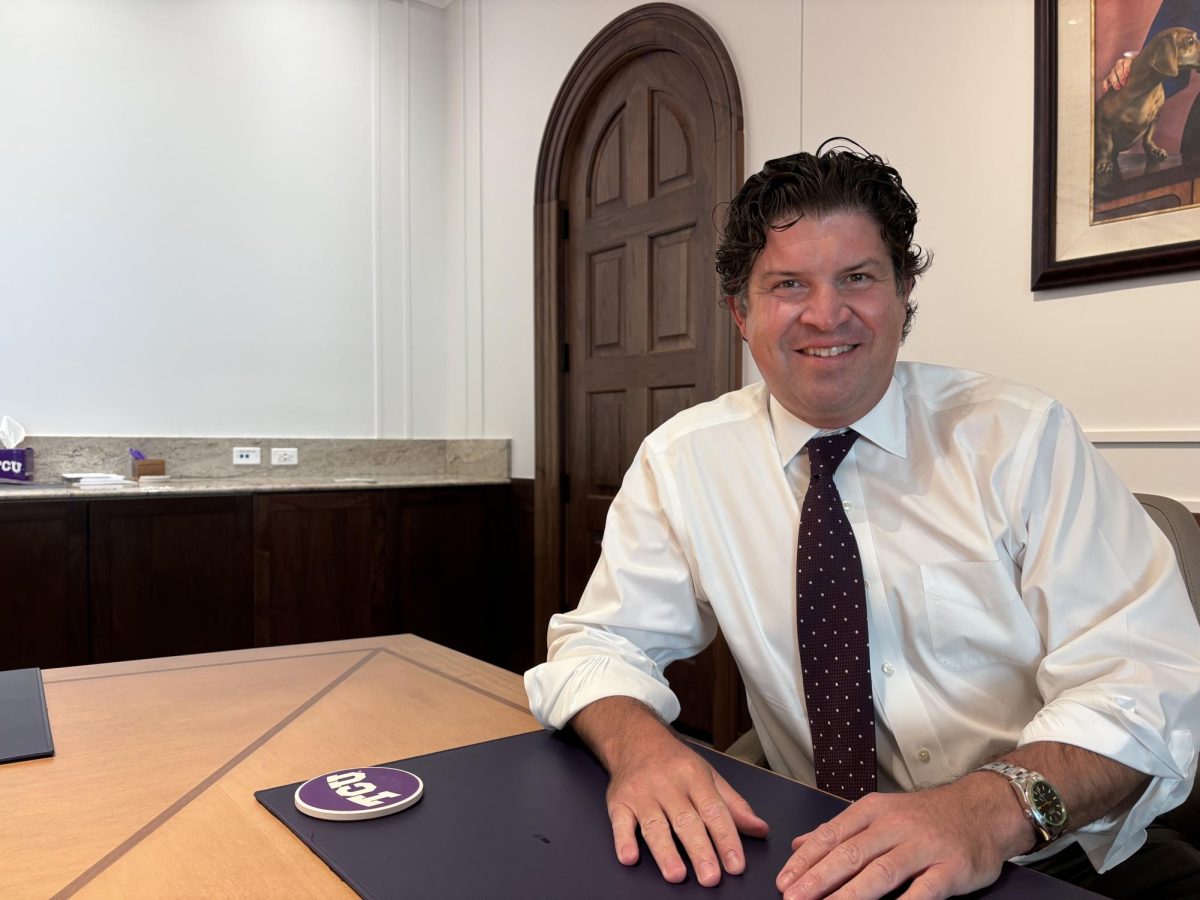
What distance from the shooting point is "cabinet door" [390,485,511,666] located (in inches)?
148

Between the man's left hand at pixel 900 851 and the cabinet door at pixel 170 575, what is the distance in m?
2.97

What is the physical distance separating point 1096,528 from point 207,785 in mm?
1049

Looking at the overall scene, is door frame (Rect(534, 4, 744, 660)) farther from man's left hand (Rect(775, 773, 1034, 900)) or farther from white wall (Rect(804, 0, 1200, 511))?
man's left hand (Rect(775, 773, 1034, 900))

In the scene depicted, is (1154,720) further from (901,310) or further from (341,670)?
(341,670)

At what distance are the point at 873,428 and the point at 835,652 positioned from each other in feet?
1.08

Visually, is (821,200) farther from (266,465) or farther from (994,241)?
(266,465)

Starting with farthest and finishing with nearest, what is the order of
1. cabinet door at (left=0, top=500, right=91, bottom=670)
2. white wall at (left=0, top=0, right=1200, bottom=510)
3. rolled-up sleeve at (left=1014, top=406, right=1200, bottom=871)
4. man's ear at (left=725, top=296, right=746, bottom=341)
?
cabinet door at (left=0, top=500, right=91, bottom=670)
white wall at (left=0, top=0, right=1200, bottom=510)
man's ear at (left=725, top=296, right=746, bottom=341)
rolled-up sleeve at (left=1014, top=406, right=1200, bottom=871)

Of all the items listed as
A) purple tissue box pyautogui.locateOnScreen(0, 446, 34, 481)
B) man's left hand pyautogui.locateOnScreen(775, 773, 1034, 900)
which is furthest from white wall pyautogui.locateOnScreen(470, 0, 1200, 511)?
purple tissue box pyautogui.locateOnScreen(0, 446, 34, 481)

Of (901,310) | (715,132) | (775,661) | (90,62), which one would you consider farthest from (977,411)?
(90,62)

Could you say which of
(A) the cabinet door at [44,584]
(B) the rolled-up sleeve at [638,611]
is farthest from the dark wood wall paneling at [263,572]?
(B) the rolled-up sleeve at [638,611]

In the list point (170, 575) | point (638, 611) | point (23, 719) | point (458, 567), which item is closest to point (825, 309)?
point (638, 611)

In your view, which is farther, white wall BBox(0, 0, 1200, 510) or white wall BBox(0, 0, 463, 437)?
white wall BBox(0, 0, 463, 437)

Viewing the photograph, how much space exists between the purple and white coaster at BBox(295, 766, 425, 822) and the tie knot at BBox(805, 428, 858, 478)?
→ 69 cm

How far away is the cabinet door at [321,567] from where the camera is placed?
11.2 feet
